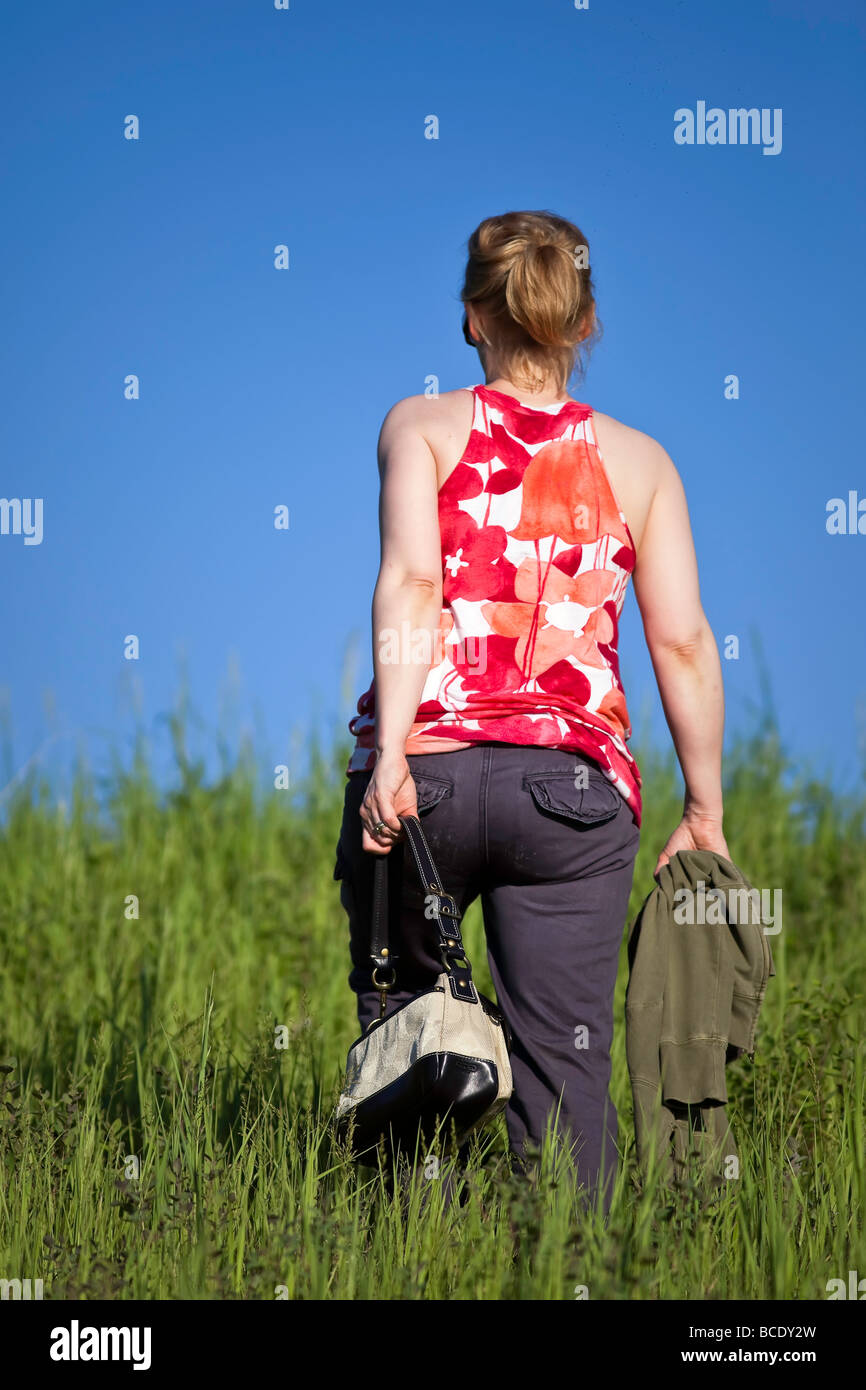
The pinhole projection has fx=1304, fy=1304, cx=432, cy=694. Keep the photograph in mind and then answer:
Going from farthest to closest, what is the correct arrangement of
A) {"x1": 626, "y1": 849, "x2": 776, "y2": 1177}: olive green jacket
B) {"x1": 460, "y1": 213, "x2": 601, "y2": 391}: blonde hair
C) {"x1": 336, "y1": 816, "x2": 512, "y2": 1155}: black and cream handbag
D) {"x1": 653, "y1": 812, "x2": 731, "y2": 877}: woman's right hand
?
{"x1": 653, "y1": 812, "x2": 731, "y2": 877}: woman's right hand, {"x1": 626, "y1": 849, "x2": 776, "y2": 1177}: olive green jacket, {"x1": 460, "y1": 213, "x2": 601, "y2": 391}: blonde hair, {"x1": 336, "y1": 816, "x2": 512, "y2": 1155}: black and cream handbag

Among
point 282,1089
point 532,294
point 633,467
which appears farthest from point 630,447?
point 282,1089

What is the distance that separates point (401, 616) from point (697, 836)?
3.07 feet

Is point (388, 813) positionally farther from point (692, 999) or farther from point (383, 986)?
point (692, 999)

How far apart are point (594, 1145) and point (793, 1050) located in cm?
201

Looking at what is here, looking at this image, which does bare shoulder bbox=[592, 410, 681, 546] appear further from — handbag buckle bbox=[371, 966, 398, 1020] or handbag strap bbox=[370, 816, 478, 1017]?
handbag buckle bbox=[371, 966, 398, 1020]

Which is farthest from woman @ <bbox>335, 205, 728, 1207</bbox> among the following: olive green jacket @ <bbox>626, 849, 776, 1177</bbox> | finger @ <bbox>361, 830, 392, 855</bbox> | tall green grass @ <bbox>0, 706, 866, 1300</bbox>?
tall green grass @ <bbox>0, 706, 866, 1300</bbox>

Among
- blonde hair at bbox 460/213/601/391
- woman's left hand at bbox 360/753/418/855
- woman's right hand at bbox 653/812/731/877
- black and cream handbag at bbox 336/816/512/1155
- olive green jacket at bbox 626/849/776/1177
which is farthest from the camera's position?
woman's right hand at bbox 653/812/731/877

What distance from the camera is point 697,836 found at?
3.12 metres

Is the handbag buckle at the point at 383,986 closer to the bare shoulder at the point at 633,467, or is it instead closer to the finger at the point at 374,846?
the finger at the point at 374,846

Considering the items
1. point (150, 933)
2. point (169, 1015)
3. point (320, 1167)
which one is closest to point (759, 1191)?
point (320, 1167)

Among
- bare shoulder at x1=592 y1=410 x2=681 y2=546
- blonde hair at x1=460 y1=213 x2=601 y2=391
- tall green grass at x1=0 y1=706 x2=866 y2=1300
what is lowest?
tall green grass at x1=0 y1=706 x2=866 y2=1300

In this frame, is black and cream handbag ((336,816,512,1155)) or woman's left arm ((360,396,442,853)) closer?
black and cream handbag ((336,816,512,1155))

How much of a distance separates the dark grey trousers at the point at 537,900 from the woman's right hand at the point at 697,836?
29cm

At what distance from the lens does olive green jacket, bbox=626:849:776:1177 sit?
9.69 ft
